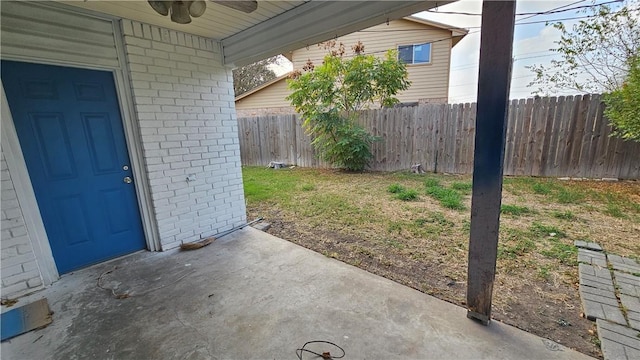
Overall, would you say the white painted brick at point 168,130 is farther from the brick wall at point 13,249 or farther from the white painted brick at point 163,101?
the brick wall at point 13,249

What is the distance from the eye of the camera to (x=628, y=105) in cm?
381

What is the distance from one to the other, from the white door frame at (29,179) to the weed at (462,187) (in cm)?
478

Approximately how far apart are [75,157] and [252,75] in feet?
52.5

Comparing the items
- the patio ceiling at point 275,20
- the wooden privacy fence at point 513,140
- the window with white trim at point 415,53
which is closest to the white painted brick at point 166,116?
the patio ceiling at point 275,20

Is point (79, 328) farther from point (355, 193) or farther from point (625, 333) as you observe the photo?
point (355, 193)

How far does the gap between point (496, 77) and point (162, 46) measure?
3.14 meters

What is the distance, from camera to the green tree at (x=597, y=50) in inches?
157

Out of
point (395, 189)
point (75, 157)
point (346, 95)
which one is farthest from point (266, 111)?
point (75, 157)

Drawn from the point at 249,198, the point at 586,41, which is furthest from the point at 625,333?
the point at 586,41

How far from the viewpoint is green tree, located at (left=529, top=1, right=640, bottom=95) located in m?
3.99

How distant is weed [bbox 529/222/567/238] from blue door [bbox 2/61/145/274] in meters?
4.60

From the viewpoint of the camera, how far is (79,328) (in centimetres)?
186

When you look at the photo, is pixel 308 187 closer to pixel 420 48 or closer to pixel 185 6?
pixel 185 6

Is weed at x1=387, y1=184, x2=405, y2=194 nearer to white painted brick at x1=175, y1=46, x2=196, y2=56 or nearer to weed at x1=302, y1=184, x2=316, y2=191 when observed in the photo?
weed at x1=302, y1=184, x2=316, y2=191
